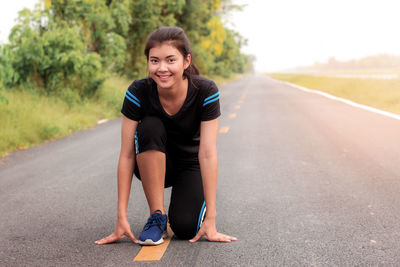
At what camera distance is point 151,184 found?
10.7ft

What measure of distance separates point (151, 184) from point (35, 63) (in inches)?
393

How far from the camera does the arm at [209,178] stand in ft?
10.3

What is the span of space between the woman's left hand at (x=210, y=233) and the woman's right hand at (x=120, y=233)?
0.45 metres

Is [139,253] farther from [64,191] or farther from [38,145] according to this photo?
[38,145]

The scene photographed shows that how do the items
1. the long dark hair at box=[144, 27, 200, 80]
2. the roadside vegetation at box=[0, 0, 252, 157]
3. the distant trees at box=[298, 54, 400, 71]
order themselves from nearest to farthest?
the long dark hair at box=[144, 27, 200, 80] < the roadside vegetation at box=[0, 0, 252, 157] < the distant trees at box=[298, 54, 400, 71]

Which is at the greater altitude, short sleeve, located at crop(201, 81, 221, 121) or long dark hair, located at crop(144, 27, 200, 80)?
long dark hair, located at crop(144, 27, 200, 80)

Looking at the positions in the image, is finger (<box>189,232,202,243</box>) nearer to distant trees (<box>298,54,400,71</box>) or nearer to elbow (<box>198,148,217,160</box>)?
elbow (<box>198,148,217,160</box>)

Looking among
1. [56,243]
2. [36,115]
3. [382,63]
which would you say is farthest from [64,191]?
[382,63]

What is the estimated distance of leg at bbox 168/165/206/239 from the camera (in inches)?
127

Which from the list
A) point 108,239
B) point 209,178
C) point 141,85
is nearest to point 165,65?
point 141,85

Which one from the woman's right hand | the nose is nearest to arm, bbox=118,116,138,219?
the woman's right hand

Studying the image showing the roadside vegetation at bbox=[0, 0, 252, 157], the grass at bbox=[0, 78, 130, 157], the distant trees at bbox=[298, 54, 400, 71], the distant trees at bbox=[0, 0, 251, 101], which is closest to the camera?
the grass at bbox=[0, 78, 130, 157]

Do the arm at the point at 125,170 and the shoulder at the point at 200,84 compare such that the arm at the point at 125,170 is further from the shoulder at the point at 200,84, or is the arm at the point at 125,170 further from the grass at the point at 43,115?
the grass at the point at 43,115

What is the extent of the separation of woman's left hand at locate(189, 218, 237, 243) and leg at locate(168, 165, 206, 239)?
0.07 m
